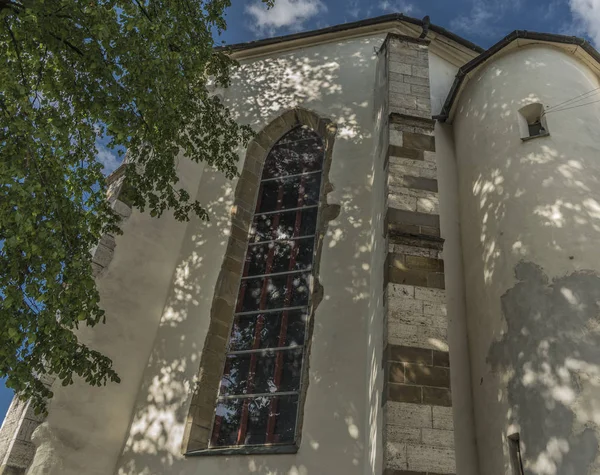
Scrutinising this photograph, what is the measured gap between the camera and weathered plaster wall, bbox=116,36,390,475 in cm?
523

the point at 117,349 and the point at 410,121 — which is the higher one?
the point at 410,121

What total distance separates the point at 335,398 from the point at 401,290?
1.50m

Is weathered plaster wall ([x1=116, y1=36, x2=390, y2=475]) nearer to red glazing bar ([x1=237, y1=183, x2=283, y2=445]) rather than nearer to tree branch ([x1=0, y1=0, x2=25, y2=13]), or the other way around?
red glazing bar ([x1=237, y1=183, x2=283, y2=445])

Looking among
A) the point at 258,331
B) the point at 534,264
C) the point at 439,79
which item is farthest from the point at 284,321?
the point at 439,79

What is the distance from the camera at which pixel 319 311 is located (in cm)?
600

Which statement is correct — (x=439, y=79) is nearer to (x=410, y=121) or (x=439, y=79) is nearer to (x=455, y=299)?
(x=410, y=121)

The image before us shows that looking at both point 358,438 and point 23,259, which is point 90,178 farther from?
point 358,438

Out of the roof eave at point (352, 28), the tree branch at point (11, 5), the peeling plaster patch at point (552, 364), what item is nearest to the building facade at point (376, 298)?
the peeling plaster patch at point (552, 364)

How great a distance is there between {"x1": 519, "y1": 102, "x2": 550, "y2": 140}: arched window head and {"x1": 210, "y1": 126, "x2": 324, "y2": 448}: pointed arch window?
256 cm

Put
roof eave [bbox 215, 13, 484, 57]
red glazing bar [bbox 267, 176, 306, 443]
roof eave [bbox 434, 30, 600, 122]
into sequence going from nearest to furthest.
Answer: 1. red glazing bar [bbox 267, 176, 306, 443]
2. roof eave [bbox 434, 30, 600, 122]
3. roof eave [bbox 215, 13, 484, 57]

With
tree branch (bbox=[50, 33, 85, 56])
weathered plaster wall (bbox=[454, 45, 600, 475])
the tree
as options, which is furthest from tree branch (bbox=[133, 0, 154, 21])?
weathered plaster wall (bbox=[454, 45, 600, 475])

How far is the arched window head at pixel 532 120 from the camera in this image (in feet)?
20.5

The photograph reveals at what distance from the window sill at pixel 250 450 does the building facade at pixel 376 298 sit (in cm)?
3

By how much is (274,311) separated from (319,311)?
2.10 feet
